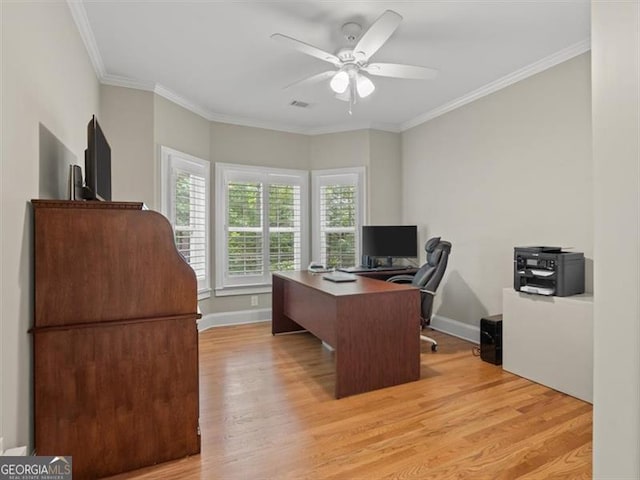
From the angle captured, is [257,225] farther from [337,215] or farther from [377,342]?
[377,342]

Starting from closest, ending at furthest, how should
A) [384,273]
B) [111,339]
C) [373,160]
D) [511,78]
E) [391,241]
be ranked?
[111,339] → [511,78] → [384,273] → [391,241] → [373,160]

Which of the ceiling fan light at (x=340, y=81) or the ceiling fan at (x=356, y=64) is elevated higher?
the ceiling fan at (x=356, y=64)

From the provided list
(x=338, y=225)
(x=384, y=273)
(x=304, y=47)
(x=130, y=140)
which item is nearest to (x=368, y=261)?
(x=384, y=273)

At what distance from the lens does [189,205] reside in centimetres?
424

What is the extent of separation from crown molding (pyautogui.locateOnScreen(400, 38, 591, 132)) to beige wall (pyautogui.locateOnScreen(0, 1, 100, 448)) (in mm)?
3753

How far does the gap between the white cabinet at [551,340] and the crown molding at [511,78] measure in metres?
2.05

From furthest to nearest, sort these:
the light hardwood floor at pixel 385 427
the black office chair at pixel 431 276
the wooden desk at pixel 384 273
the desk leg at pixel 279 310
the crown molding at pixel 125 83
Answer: the wooden desk at pixel 384 273 → the desk leg at pixel 279 310 → the black office chair at pixel 431 276 → the crown molding at pixel 125 83 → the light hardwood floor at pixel 385 427

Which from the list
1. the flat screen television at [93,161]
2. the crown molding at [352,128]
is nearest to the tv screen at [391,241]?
the crown molding at [352,128]

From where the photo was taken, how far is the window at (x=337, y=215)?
509cm

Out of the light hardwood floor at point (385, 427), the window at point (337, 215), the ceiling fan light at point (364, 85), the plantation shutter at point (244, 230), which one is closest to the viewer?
the light hardwood floor at point (385, 427)

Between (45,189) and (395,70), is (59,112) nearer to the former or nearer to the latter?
(45,189)

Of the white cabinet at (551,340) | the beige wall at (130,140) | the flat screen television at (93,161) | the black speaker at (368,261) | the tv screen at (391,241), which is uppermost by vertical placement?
the beige wall at (130,140)

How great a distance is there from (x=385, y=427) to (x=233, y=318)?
2987mm

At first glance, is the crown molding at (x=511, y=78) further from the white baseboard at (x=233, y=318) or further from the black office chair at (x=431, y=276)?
the white baseboard at (x=233, y=318)
